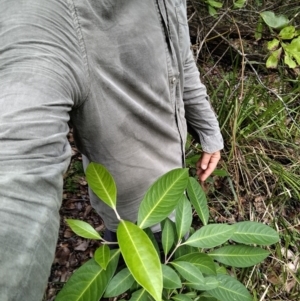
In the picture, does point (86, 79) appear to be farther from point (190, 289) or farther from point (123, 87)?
point (190, 289)

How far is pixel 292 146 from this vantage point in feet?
7.67

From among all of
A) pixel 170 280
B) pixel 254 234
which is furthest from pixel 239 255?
pixel 170 280

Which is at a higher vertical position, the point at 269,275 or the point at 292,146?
the point at 292,146

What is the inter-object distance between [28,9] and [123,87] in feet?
0.95

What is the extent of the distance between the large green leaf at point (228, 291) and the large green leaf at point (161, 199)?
34 cm

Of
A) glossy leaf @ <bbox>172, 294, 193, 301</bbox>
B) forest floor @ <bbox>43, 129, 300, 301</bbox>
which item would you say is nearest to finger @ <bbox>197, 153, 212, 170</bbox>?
forest floor @ <bbox>43, 129, 300, 301</bbox>

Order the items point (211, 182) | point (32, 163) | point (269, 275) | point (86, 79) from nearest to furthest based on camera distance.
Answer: point (32, 163) → point (86, 79) → point (269, 275) → point (211, 182)

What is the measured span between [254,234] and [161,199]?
1.26 ft

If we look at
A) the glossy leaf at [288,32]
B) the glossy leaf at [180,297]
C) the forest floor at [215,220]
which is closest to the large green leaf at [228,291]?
the glossy leaf at [180,297]

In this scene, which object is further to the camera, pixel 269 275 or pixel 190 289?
pixel 269 275

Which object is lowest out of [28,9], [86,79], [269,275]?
[269,275]

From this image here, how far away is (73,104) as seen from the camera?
67 centimetres

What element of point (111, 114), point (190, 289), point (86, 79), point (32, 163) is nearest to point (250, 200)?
point (190, 289)

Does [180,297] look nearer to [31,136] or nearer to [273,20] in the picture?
[31,136]
